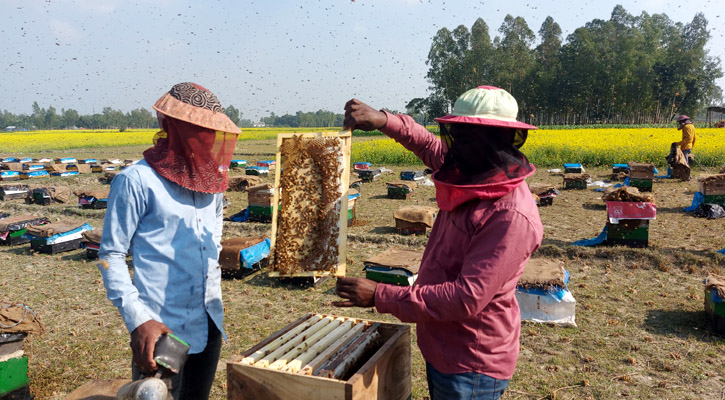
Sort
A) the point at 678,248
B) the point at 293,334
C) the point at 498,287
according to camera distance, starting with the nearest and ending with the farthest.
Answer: the point at 498,287
the point at 293,334
the point at 678,248

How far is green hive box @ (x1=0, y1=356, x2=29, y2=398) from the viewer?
148 inches

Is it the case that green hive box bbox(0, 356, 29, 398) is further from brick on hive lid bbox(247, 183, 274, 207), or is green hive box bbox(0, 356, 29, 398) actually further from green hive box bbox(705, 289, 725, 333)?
green hive box bbox(705, 289, 725, 333)

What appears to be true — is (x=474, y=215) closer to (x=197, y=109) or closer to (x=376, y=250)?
(x=197, y=109)

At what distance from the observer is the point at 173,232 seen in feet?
7.43

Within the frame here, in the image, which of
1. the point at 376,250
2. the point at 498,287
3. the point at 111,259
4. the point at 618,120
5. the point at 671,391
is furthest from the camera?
the point at 618,120

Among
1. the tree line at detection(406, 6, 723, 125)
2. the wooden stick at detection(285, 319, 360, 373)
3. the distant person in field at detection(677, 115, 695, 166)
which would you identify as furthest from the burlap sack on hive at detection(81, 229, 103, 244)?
the tree line at detection(406, 6, 723, 125)

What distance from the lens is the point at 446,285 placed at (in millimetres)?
1815

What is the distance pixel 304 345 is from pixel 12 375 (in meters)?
3.17

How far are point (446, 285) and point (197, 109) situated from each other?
4.80ft

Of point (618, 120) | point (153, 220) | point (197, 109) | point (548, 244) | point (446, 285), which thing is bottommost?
point (548, 244)

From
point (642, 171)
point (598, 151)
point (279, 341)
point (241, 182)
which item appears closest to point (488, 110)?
point (279, 341)

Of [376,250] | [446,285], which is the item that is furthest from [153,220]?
[376,250]

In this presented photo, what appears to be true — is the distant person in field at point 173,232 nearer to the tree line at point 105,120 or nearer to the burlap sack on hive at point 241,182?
the burlap sack on hive at point 241,182

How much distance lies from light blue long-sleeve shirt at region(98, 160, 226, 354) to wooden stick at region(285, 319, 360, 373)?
1.93 ft
